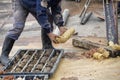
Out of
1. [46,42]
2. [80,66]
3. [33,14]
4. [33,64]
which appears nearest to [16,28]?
[33,14]

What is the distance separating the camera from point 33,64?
688 centimetres

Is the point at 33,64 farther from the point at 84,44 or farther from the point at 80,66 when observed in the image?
the point at 84,44

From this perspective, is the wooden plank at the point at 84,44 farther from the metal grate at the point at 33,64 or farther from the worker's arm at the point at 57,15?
the worker's arm at the point at 57,15

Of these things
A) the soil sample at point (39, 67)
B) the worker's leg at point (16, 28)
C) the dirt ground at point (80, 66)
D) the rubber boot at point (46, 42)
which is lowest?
the dirt ground at point (80, 66)

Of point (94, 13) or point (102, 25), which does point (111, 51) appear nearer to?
point (102, 25)

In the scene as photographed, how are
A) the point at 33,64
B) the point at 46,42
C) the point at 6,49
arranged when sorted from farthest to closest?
the point at 46,42 → the point at 6,49 → the point at 33,64

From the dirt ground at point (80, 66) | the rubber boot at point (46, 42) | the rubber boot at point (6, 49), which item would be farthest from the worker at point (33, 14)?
the dirt ground at point (80, 66)

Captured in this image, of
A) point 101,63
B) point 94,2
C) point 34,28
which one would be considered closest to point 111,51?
point 101,63

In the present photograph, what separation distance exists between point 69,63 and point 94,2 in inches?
251

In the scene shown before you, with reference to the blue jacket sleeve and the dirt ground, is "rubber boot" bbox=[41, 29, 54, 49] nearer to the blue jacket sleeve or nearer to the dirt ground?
the dirt ground

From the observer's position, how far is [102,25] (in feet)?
32.8

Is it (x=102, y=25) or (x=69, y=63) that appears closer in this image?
(x=69, y=63)

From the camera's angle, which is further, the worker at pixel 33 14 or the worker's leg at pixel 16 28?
the worker's leg at pixel 16 28

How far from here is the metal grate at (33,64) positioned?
629 centimetres
